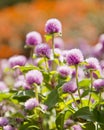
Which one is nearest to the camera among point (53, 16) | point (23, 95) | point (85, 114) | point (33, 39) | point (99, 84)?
point (85, 114)

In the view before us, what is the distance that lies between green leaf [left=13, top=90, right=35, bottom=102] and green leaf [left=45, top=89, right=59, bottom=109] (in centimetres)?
12

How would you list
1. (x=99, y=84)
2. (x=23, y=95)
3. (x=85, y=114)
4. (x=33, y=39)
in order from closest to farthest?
(x=85, y=114), (x=99, y=84), (x=23, y=95), (x=33, y=39)

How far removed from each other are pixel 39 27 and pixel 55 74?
7657 millimetres

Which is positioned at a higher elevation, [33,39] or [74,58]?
[33,39]

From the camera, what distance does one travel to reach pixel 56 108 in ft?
8.63

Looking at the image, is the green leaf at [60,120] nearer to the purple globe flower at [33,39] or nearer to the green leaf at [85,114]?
the green leaf at [85,114]

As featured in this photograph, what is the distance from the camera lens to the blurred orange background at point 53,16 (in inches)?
364

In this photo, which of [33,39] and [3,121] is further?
[33,39]

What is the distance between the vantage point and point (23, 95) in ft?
8.25

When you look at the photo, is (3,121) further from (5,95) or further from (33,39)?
(33,39)

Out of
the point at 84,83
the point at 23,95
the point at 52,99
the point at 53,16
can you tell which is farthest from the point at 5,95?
the point at 53,16

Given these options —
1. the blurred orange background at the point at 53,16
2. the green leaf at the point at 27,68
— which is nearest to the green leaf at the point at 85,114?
the green leaf at the point at 27,68

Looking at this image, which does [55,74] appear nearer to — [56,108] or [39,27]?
[56,108]

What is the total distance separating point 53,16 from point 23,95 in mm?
8536
